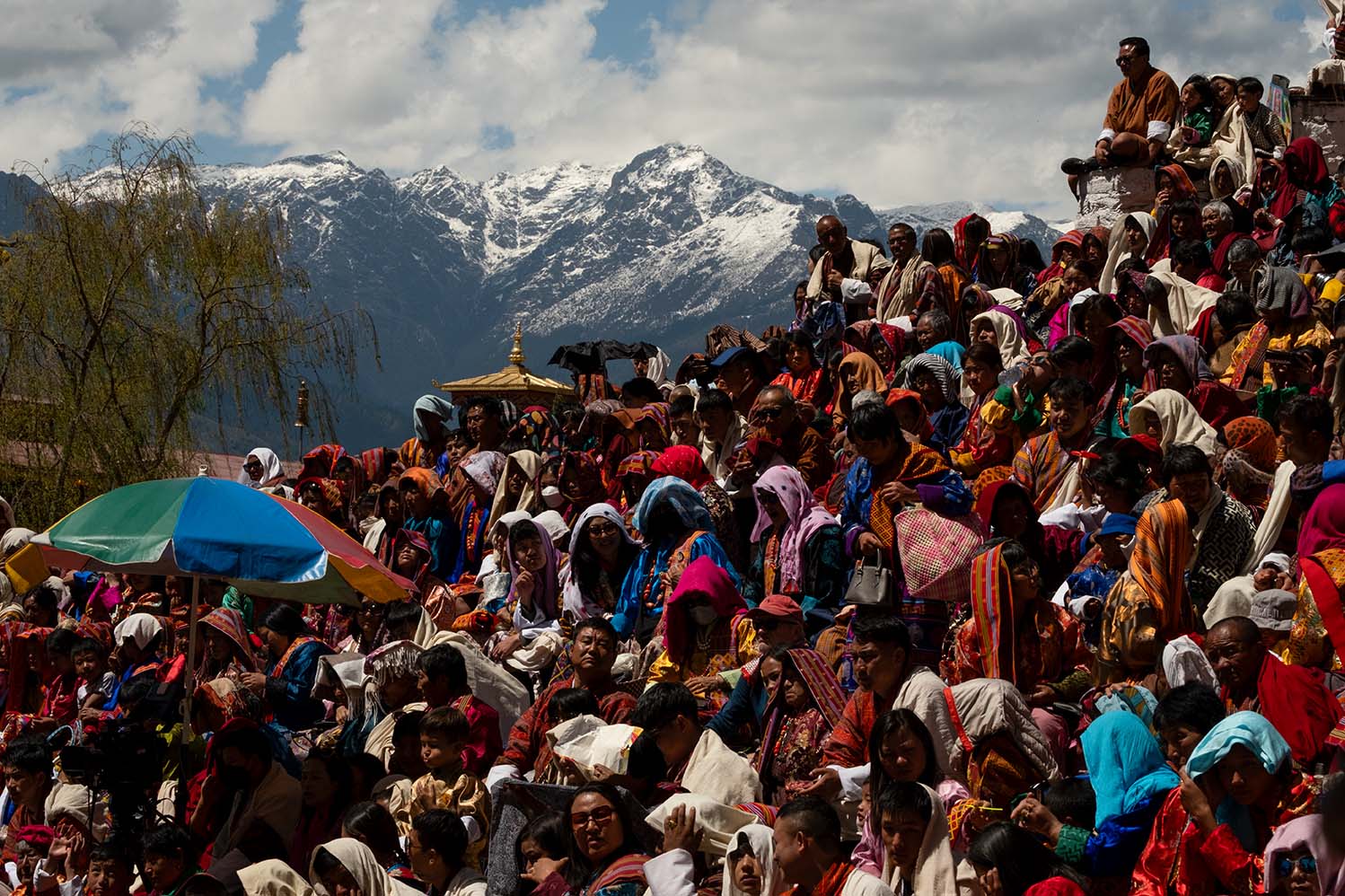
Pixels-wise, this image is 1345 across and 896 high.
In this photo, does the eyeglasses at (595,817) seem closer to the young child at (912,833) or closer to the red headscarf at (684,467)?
the young child at (912,833)

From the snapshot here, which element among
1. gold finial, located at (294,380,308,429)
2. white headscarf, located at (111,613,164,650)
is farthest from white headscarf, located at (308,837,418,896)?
A: gold finial, located at (294,380,308,429)

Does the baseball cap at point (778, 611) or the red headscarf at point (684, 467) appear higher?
the red headscarf at point (684, 467)

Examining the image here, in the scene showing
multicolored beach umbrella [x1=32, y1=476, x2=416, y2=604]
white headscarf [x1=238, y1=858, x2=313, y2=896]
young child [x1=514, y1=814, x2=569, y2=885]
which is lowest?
white headscarf [x1=238, y1=858, x2=313, y2=896]

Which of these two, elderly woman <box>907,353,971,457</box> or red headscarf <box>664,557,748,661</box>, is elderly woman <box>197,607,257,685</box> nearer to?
red headscarf <box>664,557,748,661</box>

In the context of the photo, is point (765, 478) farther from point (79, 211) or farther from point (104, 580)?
point (79, 211)

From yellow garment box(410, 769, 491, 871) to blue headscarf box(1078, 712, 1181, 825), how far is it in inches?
110

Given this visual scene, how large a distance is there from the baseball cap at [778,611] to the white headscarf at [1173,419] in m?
2.48

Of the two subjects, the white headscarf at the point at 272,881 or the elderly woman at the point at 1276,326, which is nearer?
the white headscarf at the point at 272,881

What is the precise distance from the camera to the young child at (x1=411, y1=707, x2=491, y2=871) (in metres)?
7.95

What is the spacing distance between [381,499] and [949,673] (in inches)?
220

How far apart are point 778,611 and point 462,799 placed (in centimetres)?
167

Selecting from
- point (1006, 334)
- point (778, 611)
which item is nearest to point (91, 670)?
point (778, 611)

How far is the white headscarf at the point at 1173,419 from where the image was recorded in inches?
363

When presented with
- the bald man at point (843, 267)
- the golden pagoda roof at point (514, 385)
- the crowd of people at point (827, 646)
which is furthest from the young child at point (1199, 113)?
the golden pagoda roof at point (514, 385)
